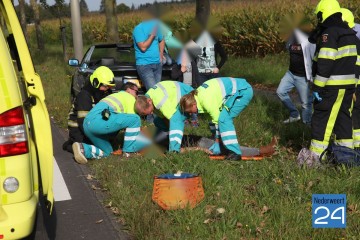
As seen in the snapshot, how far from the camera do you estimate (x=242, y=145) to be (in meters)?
6.64

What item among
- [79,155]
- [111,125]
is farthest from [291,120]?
[79,155]

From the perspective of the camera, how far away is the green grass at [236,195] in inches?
146

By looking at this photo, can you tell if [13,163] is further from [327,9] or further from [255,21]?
[255,21]

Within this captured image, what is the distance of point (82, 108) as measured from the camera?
645 cm

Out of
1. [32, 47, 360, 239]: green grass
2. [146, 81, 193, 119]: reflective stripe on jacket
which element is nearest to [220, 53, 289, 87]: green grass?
[32, 47, 360, 239]: green grass

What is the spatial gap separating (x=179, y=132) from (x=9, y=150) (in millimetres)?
2976

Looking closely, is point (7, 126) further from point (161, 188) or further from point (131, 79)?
point (131, 79)

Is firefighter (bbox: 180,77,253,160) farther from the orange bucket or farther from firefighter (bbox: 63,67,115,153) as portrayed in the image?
firefighter (bbox: 63,67,115,153)

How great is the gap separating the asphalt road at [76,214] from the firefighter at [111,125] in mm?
350

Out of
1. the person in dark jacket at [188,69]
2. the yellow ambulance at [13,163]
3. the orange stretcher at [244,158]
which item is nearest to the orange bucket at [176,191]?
the yellow ambulance at [13,163]

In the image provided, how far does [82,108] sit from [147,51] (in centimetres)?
189

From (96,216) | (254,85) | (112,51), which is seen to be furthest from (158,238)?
(254,85)

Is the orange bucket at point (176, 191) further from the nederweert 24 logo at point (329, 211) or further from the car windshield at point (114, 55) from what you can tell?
the car windshield at point (114, 55)

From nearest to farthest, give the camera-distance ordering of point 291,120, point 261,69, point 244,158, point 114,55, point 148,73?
1. point 244,158
2. point 291,120
3. point 148,73
4. point 114,55
5. point 261,69
